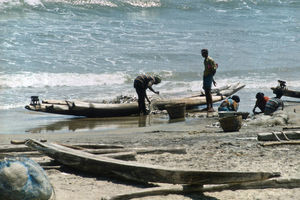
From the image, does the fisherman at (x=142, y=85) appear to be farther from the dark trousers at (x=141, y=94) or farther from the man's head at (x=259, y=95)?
the man's head at (x=259, y=95)

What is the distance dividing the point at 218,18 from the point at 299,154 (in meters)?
26.5

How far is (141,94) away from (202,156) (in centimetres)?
650

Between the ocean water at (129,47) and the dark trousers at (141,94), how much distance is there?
1.86 m

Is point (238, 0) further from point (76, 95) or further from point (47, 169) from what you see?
point (47, 169)

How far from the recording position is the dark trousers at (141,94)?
43.4 ft

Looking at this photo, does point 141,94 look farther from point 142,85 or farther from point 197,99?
point 197,99

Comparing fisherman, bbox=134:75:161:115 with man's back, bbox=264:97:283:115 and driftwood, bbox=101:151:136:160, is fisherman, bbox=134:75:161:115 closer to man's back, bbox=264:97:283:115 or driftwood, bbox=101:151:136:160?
man's back, bbox=264:97:283:115

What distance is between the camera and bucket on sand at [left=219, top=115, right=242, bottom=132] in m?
9.47

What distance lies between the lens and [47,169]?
234 inches

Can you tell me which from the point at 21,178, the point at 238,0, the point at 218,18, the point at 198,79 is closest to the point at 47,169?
the point at 21,178

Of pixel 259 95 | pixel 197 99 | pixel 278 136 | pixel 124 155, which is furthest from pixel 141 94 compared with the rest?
pixel 124 155

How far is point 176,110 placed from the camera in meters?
12.5

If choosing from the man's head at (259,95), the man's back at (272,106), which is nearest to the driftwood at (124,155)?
the man's back at (272,106)

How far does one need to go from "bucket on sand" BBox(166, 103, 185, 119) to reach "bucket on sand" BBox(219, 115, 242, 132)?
2932mm
